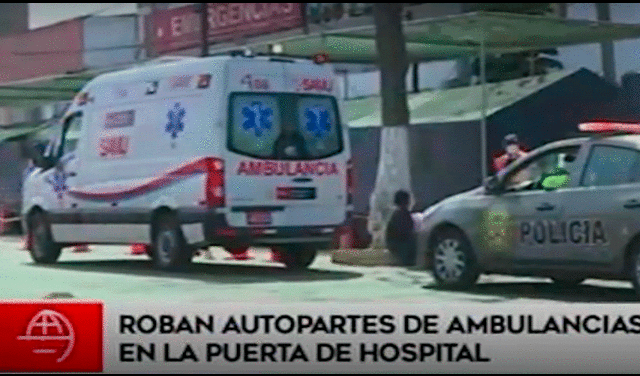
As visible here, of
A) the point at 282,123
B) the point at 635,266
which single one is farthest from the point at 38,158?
the point at 635,266

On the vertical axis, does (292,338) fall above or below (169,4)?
below

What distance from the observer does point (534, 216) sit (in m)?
5.20

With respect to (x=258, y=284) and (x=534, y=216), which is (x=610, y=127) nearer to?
(x=534, y=216)

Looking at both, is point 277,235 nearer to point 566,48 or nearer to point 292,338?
point 292,338

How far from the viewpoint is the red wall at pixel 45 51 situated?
5.20 m

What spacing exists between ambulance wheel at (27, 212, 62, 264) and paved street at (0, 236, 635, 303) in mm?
65

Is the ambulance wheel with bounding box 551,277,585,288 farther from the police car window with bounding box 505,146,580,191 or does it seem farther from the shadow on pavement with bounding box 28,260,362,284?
the shadow on pavement with bounding box 28,260,362,284

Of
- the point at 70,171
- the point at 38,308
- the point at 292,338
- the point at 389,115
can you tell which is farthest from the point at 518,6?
the point at 38,308

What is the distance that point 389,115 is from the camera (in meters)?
5.07

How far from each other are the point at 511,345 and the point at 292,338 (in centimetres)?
90

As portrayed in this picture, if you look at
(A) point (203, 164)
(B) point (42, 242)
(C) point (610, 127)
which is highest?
(C) point (610, 127)

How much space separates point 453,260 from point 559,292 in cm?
53

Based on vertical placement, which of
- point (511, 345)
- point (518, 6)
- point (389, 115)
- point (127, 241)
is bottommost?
point (511, 345)

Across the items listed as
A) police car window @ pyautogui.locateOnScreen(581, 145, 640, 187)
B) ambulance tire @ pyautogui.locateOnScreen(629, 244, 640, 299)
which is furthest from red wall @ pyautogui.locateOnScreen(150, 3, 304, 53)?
ambulance tire @ pyautogui.locateOnScreen(629, 244, 640, 299)
